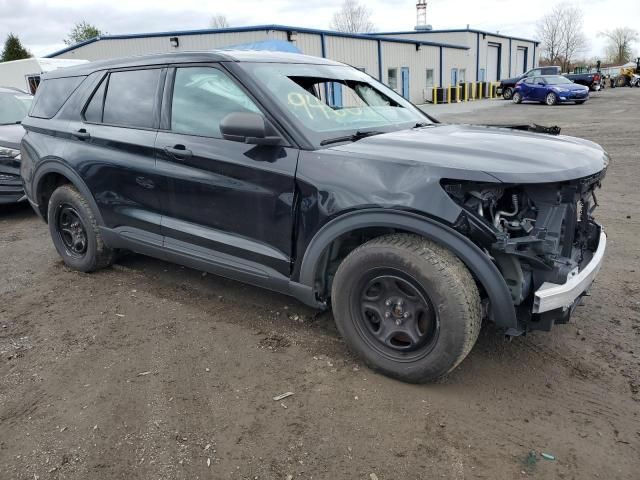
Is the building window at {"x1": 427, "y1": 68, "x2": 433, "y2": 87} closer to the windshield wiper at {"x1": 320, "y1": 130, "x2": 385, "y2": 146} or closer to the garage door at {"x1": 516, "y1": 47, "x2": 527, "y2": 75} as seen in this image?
the garage door at {"x1": 516, "y1": 47, "x2": 527, "y2": 75}

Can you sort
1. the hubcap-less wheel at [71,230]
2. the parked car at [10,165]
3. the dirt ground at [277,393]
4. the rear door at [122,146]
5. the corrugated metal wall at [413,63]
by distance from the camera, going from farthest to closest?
the corrugated metal wall at [413,63]
the parked car at [10,165]
the hubcap-less wheel at [71,230]
the rear door at [122,146]
the dirt ground at [277,393]

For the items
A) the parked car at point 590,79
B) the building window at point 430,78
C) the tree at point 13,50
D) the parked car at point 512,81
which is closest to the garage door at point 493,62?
the parked car at point 590,79

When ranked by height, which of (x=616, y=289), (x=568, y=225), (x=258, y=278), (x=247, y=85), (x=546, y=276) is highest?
(x=247, y=85)

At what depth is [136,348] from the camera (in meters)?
3.33

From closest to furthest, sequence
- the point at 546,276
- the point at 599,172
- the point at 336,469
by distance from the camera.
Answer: the point at 336,469 < the point at 546,276 < the point at 599,172

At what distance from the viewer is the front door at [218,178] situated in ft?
10.0

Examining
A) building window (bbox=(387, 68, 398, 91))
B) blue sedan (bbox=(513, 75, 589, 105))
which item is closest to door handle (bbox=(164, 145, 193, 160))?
blue sedan (bbox=(513, 75, 589, 105))

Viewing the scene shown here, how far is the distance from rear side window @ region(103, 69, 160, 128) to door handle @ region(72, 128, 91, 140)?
0.19 metres

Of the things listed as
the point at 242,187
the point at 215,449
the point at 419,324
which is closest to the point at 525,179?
the point at 419,324

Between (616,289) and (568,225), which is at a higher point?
(568,225)

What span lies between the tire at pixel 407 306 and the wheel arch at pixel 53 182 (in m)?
2.46

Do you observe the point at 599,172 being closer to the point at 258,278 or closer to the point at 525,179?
the point at 525,179

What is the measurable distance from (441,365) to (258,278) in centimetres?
126

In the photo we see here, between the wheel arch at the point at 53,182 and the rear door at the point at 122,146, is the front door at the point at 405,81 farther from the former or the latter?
the rear door at the point at 122,146
